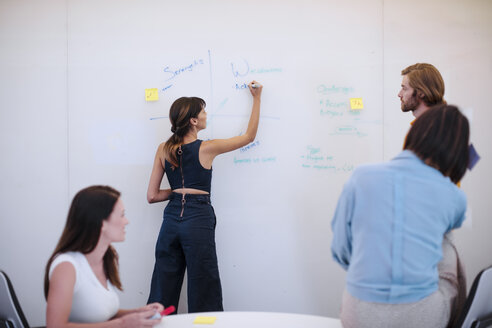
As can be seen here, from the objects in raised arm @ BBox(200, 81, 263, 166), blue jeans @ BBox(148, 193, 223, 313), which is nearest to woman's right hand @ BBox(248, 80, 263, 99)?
raised arm @ BBox(200, 81, 263, 166)

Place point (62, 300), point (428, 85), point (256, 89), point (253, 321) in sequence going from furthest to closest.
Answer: point (256, 89) → point (428, 85) → point (253, 321) → point (62, 300)

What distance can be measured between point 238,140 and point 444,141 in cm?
148

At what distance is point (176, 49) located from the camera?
2.93 metres

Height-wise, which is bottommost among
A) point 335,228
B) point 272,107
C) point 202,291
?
point 202,291

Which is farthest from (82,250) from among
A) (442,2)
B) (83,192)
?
(442,2)

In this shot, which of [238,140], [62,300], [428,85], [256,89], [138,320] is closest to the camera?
[62,300]

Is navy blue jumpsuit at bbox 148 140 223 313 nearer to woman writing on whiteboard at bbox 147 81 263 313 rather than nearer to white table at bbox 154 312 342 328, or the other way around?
woman writing on whiteboard at bbox 147 81 263 313

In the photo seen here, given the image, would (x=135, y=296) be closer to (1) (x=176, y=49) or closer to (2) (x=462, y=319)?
(1) (x=176, y=49)

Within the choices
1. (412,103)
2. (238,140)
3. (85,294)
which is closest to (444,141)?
(412,103)

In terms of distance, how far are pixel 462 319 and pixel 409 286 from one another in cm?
24

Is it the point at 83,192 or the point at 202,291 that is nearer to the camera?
the point at 83,192

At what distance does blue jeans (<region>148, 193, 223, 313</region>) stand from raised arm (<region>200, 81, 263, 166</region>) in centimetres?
26

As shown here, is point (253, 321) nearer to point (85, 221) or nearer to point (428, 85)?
point (85, 221)

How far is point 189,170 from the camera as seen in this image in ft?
8.19
